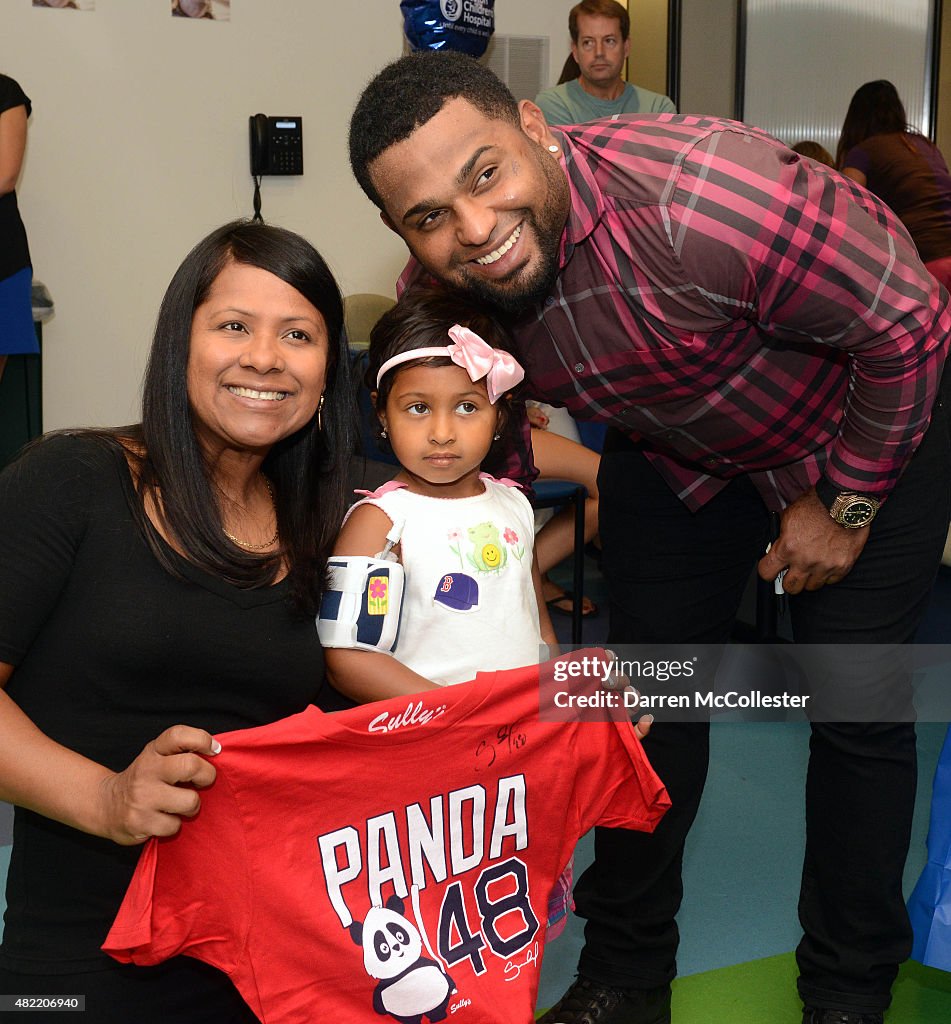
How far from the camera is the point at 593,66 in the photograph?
481 centimetres

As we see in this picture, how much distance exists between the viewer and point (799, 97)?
6410 millimetres

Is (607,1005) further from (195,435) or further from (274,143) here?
(274,143)

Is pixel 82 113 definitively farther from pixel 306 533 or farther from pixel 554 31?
pixel 306 533

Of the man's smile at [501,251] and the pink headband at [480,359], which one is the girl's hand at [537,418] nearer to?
the pink headband at [480,359]

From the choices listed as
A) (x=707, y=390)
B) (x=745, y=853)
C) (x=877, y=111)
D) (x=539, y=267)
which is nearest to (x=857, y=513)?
(x=707, y=390)

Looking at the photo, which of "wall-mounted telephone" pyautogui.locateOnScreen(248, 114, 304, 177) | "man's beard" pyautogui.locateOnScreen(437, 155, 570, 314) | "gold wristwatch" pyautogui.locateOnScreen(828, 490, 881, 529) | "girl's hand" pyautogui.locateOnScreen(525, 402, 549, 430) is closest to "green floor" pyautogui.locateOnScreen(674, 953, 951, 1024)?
"gold wristwatch" pyautogui.locateOnScreen(828, 490, 881, 529)

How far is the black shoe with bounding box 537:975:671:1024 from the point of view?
2.06m

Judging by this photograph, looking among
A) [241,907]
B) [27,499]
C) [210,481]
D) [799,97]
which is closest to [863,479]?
[210,481]

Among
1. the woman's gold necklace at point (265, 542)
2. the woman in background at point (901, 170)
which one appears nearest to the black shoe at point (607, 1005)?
the woman's gold necklace at point (265, 542)

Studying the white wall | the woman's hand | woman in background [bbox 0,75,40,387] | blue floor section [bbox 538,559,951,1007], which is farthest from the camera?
the white wall

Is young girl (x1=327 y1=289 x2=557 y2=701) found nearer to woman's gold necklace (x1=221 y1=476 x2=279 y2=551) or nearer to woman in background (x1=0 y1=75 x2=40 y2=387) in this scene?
woman's gold necklace (x1=221 y1=476 x2=279 y2=551)

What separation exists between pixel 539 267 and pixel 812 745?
3.16 feet

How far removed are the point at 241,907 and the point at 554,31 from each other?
17.5 ft

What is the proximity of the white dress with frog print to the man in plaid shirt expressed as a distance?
0.24 m
